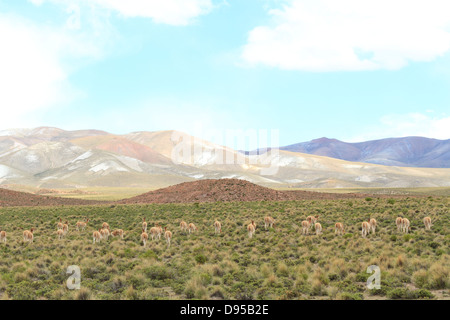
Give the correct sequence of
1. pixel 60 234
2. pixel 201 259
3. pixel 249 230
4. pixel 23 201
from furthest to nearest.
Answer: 1. pixel 23 201
2. pixel 60 234
3. pixel 249 230
4. pixel 201 259

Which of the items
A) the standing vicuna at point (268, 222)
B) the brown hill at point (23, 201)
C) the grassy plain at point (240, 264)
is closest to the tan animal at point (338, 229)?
the grassy plain at point (240, 264)

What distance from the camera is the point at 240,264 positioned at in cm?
1683

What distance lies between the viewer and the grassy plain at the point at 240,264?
40.3 feet

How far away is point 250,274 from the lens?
14.4 m

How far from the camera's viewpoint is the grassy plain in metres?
12.3

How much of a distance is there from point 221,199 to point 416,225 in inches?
1444

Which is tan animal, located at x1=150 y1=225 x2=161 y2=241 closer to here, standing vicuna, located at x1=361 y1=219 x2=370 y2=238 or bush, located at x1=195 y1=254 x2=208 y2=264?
bush, located at x1=195 y1=254 x2=208 y2=264

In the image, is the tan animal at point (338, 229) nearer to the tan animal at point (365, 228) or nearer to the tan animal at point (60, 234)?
the tan animal at point (365, 228)

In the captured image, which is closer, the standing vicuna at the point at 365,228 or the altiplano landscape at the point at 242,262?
the altiplano landscape at the point at 242,262

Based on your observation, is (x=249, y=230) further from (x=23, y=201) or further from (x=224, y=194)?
(x=23, y=201)

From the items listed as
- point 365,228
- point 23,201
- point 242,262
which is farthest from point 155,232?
point 23,201
